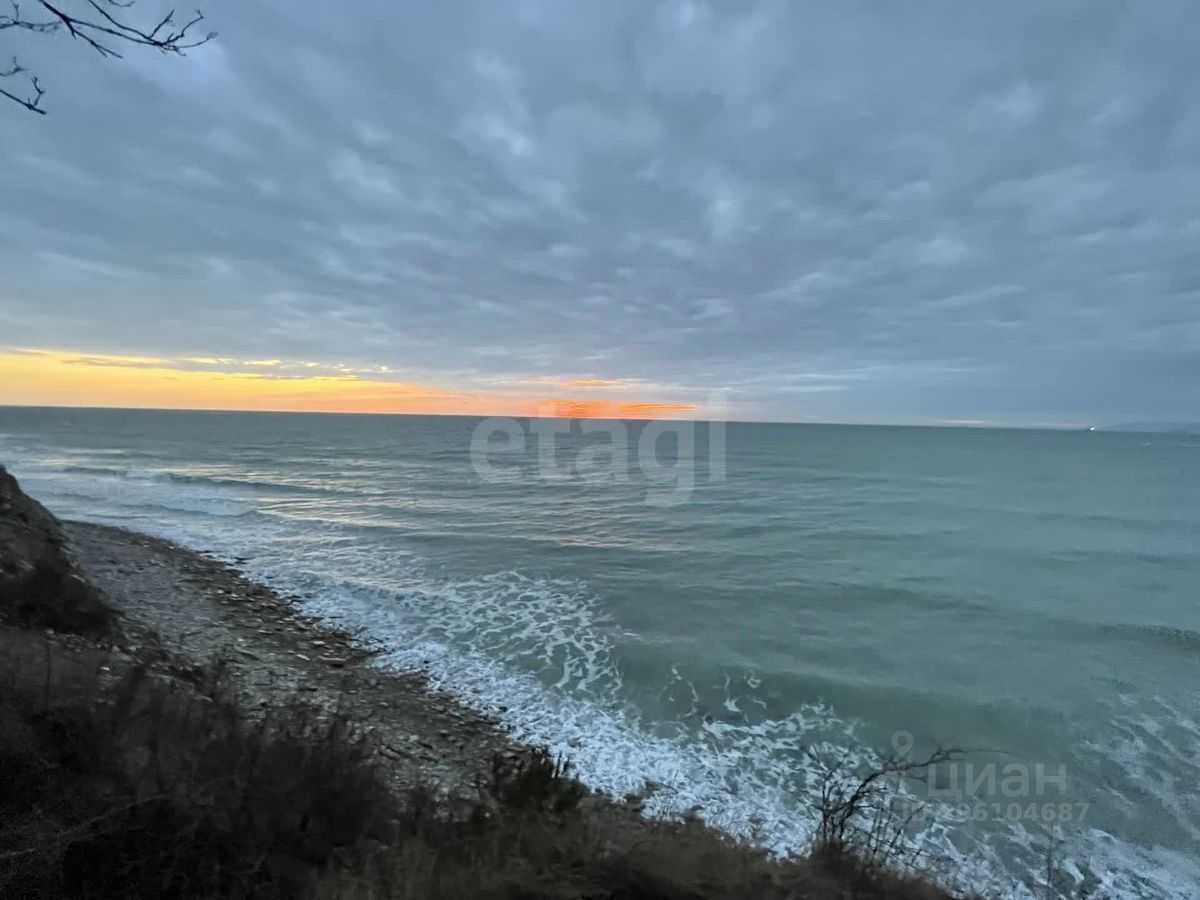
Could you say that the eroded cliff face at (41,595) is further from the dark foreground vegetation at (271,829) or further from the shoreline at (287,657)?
the dark foreground vegetation at (271,829)

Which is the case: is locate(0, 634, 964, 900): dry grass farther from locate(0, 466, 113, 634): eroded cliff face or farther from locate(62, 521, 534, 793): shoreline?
locate(0, 466, 113, 634): eroded cliff face

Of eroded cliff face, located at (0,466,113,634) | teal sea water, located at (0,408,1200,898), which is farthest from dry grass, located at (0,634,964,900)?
eroded cliff face, located at (0,466,113,634)

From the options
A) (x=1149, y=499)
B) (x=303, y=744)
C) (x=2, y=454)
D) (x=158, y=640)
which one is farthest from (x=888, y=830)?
(x=2, y=454)

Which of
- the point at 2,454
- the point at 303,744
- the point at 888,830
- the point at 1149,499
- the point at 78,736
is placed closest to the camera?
the point at 78,736

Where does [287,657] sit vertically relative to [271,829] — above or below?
below

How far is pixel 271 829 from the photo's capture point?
136 inches

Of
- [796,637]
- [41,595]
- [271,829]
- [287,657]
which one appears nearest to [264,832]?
[271,829]

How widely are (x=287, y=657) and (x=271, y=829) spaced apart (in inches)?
297

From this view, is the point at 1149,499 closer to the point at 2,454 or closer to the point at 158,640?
the point at 158,640

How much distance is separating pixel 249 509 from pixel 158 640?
688 inches

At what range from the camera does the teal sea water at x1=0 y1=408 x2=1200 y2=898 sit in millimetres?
7211

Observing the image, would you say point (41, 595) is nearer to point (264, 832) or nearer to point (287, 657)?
point (287, 657)

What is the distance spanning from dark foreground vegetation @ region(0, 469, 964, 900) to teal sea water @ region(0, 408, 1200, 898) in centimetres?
315

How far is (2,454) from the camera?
44344 millimetres
